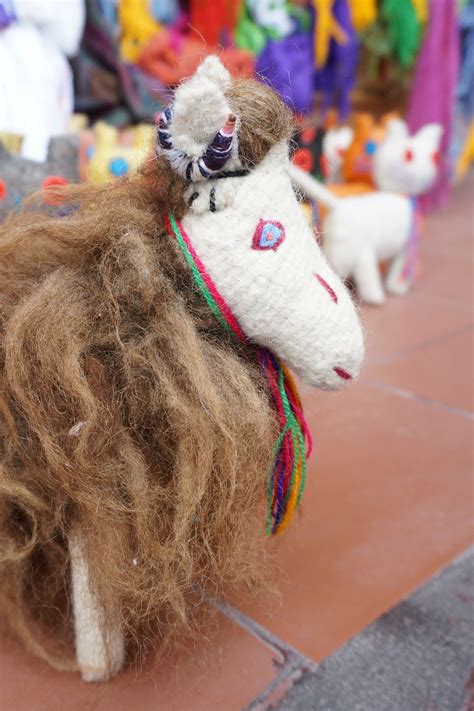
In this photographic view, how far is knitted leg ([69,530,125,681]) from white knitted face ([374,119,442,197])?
1.78 meters

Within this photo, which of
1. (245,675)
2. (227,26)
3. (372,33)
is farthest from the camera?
(372,33)

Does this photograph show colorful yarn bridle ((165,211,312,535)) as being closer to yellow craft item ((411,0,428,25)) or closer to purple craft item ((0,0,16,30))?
purple craft item ((0,0,16,30))

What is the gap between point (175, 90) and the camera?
62 centimetres

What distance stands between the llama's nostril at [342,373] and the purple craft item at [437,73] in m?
2.53

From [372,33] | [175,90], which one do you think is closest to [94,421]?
[175,90]

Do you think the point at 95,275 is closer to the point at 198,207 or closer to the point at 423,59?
the point at 198,207

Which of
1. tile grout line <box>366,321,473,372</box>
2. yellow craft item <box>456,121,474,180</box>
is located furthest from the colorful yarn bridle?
yellow craft item <box>456,121,474,180</box>

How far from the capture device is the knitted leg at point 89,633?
695 mm

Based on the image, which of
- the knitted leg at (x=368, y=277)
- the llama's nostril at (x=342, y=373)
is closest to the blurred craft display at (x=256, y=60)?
the knitted leg at (x=368, y=277)

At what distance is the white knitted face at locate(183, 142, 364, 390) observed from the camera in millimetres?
641

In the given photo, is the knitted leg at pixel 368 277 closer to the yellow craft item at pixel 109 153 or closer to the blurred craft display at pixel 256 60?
the blurred craft display at pixel 256 60

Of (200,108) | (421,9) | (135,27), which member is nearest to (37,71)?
(135,27)

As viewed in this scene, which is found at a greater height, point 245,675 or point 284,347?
point 284,347

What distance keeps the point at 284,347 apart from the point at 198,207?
16 cm
